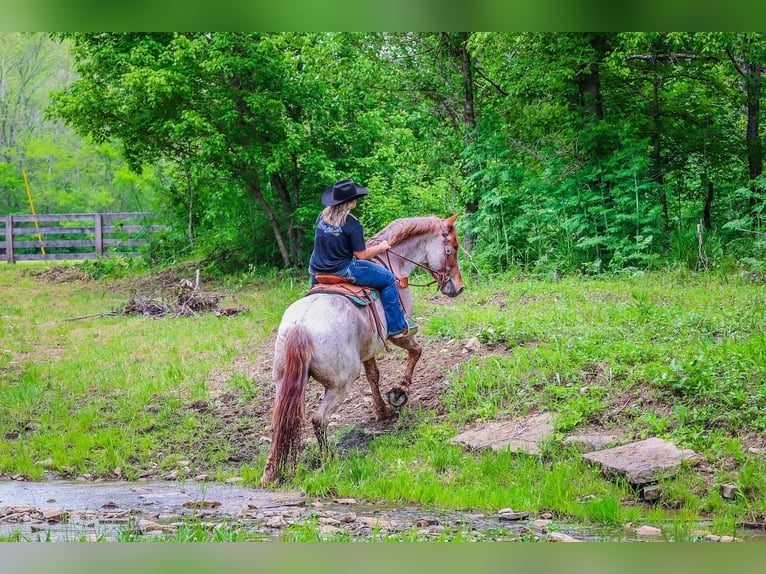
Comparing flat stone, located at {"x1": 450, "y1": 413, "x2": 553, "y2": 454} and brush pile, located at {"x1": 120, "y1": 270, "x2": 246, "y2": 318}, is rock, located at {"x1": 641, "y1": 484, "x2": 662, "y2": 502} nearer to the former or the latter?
flat stone, located at {"x1": 450, "y1": 413, "x2": 553, "y2": 454}

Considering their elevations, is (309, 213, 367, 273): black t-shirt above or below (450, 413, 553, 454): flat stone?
above

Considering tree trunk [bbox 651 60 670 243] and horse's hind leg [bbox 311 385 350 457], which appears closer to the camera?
horse's hind leg [bbox 311 385 350 457]

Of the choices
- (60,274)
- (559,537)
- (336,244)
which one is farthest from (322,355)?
(60,274)

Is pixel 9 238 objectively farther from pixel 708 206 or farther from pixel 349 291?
pixel 349 291

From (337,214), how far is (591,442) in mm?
2544

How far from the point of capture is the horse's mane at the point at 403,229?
6.87 m

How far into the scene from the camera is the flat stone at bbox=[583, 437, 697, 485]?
5117 mm

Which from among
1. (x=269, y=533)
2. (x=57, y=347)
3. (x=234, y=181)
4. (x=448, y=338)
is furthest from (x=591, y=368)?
(x=234, y=181)

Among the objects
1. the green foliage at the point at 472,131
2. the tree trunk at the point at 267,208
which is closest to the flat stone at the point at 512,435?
the green foliage at the point at 472,131

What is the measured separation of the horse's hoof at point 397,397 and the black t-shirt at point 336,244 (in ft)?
4.65

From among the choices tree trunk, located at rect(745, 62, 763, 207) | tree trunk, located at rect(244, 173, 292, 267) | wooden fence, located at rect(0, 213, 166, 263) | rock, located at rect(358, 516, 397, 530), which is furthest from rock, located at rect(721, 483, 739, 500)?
wooden fence, located at rect(0, 213, 166, 263)

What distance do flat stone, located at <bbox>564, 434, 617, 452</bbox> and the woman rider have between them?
1.90 m

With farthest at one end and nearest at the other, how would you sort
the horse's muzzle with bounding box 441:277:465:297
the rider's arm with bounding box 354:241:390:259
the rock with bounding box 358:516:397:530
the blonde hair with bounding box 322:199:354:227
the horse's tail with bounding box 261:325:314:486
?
the horse's muzzle with bounding box 441:277:465:297 < the rider's arm with bounding box 354:241:390:259 < the blonde hair with bounding box 322:199:354:227 < the horse's tail with bounding box 261:325:314:486 < the rock with bounding box 358:516:397:530

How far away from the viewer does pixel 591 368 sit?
6.91 metres
